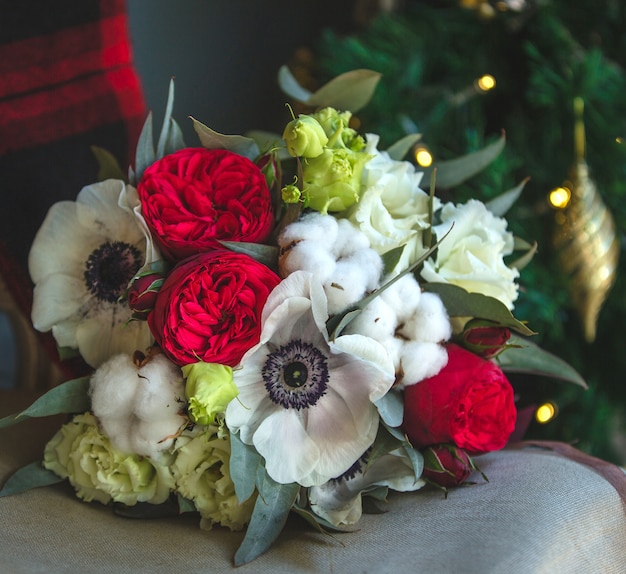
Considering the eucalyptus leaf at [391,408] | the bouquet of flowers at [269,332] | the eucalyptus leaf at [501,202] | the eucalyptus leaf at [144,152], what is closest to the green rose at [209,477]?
the bouquet of flowers at [269,332]

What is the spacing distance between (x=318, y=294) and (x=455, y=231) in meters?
0.16

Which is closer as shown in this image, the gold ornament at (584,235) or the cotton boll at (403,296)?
the cotton boll at (403,296)

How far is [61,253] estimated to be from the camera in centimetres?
57

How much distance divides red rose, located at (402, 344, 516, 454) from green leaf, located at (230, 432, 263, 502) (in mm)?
119

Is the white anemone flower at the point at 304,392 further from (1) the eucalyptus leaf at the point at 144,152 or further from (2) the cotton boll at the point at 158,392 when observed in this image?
(1) the eucalyptus leaf at the point at 144,152

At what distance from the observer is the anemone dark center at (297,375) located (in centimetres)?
50

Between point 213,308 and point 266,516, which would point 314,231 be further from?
point 266,516

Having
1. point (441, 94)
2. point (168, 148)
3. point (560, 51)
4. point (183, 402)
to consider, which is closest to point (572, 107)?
point (560, 51)

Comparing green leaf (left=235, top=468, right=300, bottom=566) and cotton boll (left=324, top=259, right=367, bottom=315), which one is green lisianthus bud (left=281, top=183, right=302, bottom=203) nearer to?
cotton boll (left=324, top=259, right=367, bottom=315)

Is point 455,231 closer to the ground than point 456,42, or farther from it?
closer to the ground

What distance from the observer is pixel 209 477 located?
20.2 inches

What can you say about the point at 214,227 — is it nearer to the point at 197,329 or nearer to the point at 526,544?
the point at 197,329

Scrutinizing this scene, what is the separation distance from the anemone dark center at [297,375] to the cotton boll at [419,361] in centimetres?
6

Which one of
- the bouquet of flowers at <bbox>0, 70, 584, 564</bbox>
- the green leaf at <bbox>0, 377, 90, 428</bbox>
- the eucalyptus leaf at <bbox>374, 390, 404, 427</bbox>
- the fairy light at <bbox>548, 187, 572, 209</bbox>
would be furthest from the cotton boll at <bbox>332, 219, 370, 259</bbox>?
the fairy light at <bbox>548, 187, 572, 209</bbox>
